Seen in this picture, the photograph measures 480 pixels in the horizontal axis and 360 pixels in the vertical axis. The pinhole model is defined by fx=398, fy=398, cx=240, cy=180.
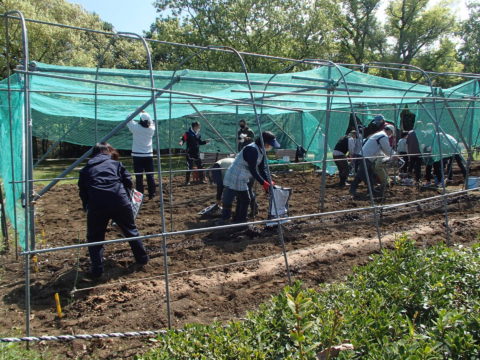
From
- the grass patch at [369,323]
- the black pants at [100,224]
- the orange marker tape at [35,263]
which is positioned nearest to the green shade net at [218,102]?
the orange marker tape at [35,263]

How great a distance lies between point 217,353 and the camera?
2.07m

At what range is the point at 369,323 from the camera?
2.18 meters

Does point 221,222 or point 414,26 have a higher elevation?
point 414,26

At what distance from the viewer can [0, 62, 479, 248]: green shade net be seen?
5.32 meters

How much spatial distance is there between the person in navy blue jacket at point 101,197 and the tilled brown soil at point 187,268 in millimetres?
387

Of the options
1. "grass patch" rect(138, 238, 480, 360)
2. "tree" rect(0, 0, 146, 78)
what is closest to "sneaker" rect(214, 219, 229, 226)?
"grass patch" rect(138, 238, 480, 360)

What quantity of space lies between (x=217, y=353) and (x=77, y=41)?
18.7 meters

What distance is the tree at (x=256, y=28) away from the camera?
1923 centimetres

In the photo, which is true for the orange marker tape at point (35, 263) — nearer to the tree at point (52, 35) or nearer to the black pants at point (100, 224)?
the black pants at point (100, 224)

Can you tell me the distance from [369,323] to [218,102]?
679 cm

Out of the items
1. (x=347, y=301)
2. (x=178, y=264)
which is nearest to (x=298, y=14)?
(x=178, y=264)

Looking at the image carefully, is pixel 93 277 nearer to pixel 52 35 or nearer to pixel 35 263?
pixel 35 263

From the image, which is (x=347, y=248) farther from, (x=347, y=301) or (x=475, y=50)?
(x=475, y=50)

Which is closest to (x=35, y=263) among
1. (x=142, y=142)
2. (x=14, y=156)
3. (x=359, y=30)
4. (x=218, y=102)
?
(x=14, y=156)
